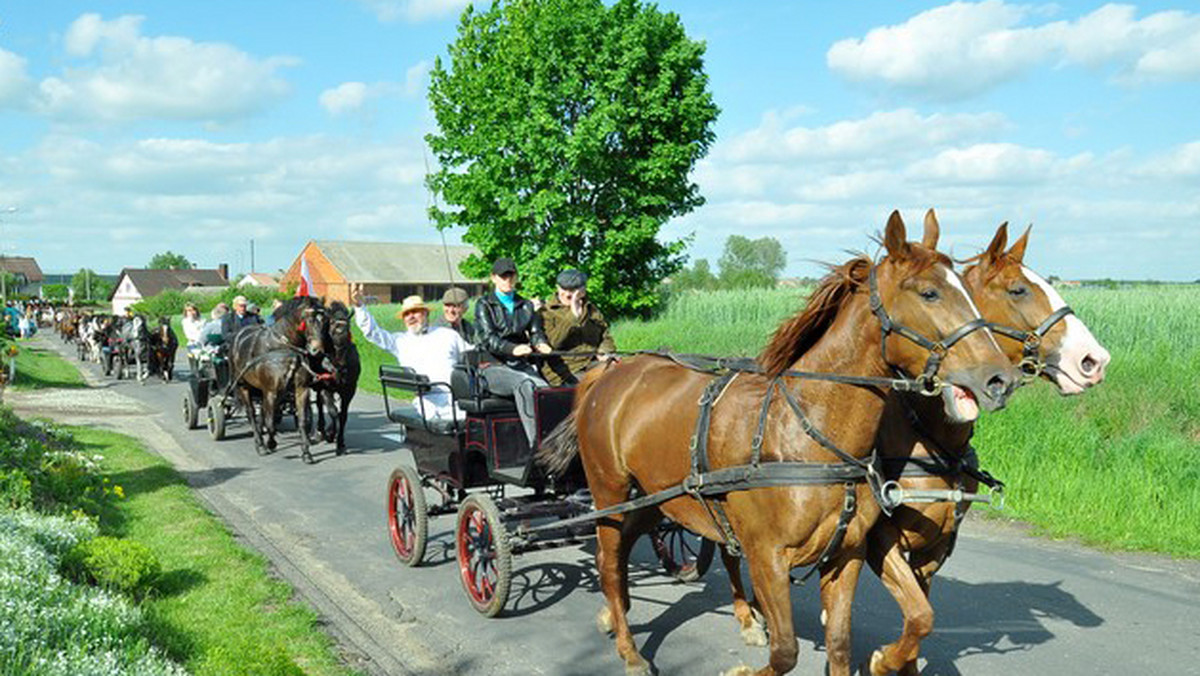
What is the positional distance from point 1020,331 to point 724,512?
1.62 m

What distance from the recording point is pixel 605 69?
1059 inches

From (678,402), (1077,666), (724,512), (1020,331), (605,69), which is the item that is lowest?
(1077,666)

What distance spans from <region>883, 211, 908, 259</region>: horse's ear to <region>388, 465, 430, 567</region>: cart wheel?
449 centimetres

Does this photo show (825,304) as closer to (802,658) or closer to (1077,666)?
(802,658)

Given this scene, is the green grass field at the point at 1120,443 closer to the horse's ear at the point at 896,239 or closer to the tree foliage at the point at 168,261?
the horse's ear at the point at 896,239

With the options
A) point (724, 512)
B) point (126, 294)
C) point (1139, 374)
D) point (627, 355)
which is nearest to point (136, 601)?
point (627, 355)

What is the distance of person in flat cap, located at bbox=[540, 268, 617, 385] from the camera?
7582mm

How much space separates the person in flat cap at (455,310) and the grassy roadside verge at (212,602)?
2531 mm

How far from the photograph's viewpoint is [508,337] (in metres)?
7.41

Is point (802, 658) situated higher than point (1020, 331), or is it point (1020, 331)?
point (1020, 331)

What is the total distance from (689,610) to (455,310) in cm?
337

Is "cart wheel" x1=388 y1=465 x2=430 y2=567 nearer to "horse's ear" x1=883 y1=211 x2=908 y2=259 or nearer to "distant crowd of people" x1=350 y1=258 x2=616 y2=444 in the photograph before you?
"distant crowd of people" x1=350 y1=258 x2=616 y2=444

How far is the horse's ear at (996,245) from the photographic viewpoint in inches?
A: 192

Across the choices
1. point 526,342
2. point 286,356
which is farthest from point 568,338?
point 286,356
